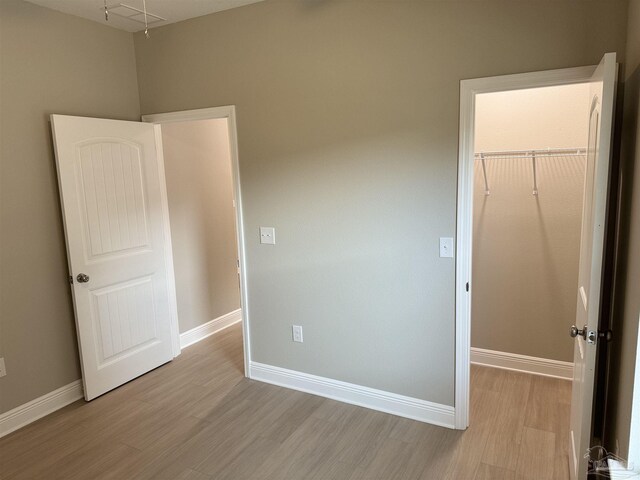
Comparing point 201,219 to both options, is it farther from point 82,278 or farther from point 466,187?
point 466,187

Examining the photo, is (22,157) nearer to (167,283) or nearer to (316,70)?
(167,283)

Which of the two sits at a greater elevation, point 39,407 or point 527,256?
point 527,256

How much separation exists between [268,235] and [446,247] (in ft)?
4.09

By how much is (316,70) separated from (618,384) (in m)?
2.28

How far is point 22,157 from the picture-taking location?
Answer: 8.98 ft

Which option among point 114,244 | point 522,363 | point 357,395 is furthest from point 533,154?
point 114,244

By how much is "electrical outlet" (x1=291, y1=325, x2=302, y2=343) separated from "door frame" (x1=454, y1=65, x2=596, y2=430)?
1.09 meters

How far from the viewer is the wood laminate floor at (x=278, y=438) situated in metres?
2.32

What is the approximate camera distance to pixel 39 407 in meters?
2.88

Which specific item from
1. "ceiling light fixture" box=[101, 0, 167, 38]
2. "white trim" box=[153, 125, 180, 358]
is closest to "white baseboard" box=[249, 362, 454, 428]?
"white trim" box=[153, 125, 180, 358]

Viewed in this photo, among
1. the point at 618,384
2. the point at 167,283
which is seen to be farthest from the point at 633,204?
the point at 167,283

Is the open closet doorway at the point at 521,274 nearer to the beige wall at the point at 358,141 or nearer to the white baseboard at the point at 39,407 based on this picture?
the beige wall at the point at 358,141

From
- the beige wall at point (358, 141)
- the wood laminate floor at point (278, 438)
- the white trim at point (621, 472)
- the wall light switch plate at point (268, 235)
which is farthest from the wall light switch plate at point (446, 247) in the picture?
the white trim at point (621, 472)

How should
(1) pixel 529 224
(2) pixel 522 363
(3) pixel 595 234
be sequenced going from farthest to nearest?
1. (2) pixel 522 363
2. (1) pixel 529 224
3. (3) pixel 595 234
